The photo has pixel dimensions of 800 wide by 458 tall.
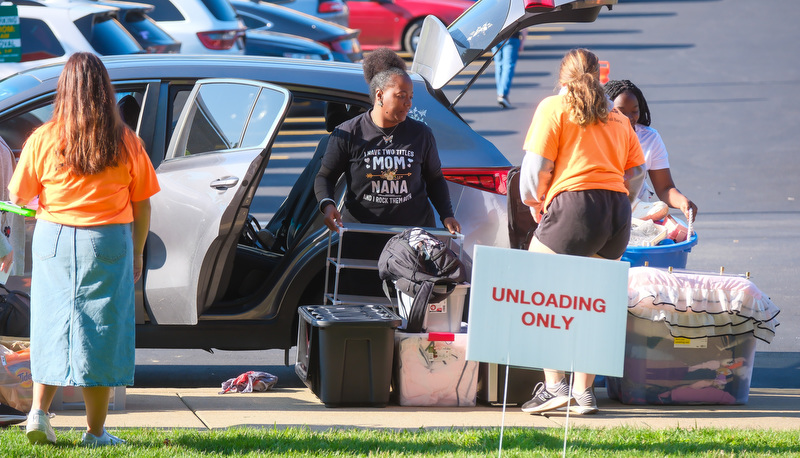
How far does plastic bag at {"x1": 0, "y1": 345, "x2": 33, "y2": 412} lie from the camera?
509 centimetres

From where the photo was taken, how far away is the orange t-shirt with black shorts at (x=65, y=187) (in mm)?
4535

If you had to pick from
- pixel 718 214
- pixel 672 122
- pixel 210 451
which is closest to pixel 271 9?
pixel 672 122

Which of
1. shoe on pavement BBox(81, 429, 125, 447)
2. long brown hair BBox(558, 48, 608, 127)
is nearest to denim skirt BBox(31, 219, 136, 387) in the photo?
shoe on pavement BBox(81, 429, 125, 447)

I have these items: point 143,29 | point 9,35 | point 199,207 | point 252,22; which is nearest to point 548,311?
point 199,207

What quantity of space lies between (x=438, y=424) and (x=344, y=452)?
774 millimetres

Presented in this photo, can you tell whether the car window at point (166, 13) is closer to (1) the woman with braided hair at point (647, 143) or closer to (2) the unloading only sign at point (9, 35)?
(2) the unloading only sign at point (9, 35)

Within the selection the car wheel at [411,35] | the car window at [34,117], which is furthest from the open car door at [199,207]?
the car wheel at [411,35]

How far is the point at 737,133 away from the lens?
51.9ft

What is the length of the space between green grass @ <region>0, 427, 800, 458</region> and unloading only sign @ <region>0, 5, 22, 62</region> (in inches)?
211

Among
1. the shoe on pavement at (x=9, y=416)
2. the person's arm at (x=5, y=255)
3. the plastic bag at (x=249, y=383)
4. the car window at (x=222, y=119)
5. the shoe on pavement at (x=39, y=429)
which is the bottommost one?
the plastic bag at (x=249, y=383)

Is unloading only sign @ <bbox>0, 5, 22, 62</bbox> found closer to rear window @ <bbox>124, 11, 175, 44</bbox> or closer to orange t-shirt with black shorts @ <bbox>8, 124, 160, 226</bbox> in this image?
rear window @ <bbox>124, 11, 175, 44</bbox>

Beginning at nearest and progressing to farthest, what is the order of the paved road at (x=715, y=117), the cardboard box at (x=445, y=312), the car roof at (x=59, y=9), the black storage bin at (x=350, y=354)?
the black storage bin at (x=350, y=354) → the cardboard box at (x=445, y=312) → the paved road at (x=715, y=117) → the car roof at (x=59, y=9)

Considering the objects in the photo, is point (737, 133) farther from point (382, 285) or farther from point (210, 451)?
point (210, 451)

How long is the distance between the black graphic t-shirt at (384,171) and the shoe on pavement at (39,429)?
1933 millimetres
